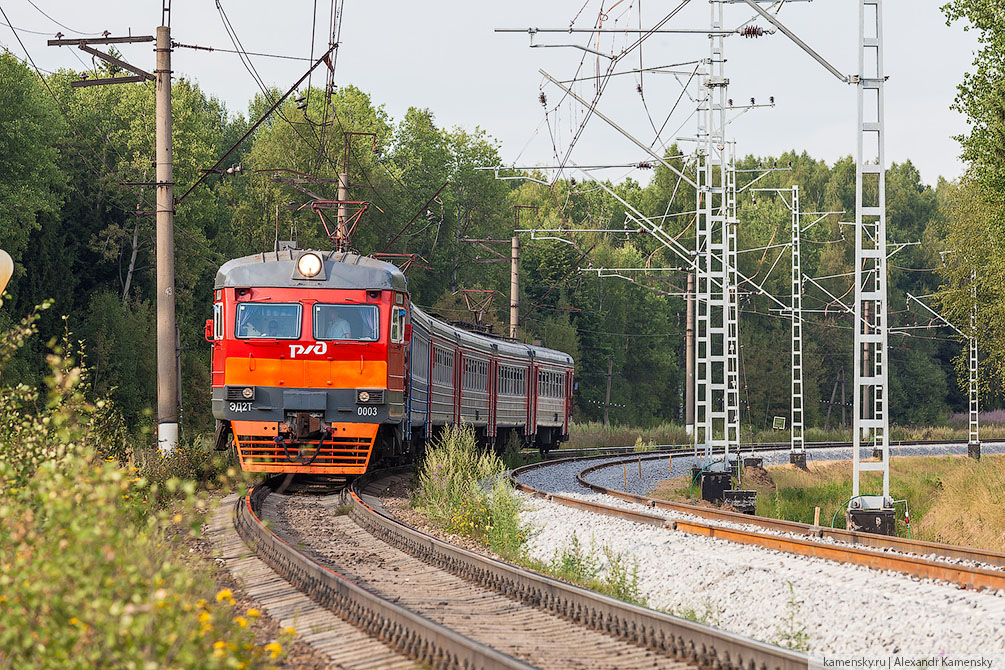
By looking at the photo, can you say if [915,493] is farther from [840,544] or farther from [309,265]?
[309,265]

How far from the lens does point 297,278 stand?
1725 cm

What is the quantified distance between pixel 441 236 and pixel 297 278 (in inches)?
1893

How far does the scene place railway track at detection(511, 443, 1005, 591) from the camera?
1103cm

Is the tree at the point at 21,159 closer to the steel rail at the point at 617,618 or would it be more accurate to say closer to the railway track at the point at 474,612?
the railway track at the point at 474,612

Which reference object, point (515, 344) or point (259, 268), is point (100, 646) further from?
point (515, 344)

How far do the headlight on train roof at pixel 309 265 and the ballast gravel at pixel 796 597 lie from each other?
5106 millimetres

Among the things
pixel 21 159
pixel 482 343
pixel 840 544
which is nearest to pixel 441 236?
pixel 21 159

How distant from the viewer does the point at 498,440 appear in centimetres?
3062

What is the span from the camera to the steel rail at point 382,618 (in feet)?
22.0

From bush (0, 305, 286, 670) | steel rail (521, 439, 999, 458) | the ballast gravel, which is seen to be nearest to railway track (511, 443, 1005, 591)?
the ballast gravel

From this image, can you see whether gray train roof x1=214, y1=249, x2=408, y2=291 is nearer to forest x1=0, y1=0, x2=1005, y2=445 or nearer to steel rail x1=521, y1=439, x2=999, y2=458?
forest x1=0, y1=0, x2=1005, y2=445

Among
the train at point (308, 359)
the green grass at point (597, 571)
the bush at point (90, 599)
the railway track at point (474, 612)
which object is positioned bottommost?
the green grass at point (597, 571)

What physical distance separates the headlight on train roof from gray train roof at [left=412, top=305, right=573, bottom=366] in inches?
88.5

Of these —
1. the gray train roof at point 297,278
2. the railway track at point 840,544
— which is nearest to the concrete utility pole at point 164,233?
the gray train roof at point 297,278
